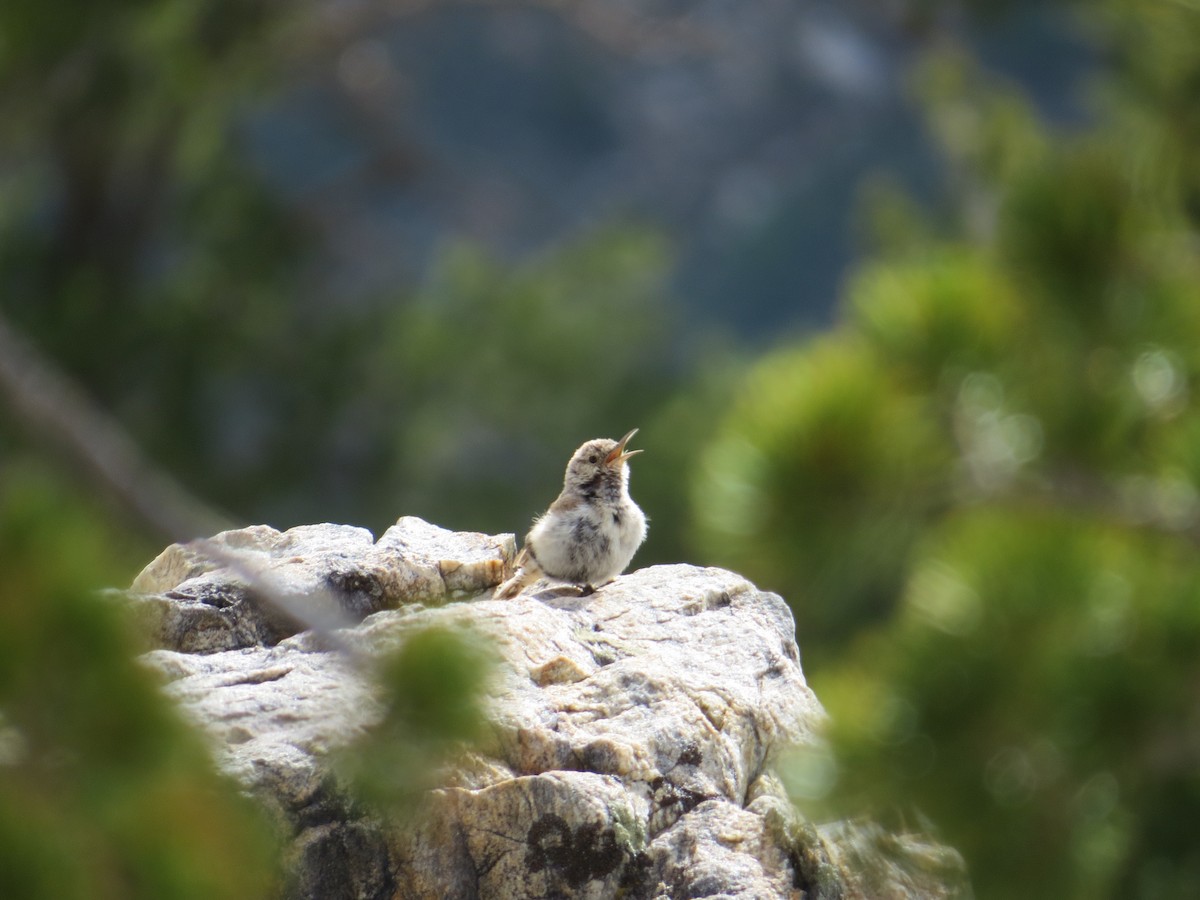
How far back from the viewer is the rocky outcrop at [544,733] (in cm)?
333

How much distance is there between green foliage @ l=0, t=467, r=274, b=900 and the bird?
3.20 metres

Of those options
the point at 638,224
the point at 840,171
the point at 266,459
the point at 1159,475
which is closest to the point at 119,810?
the point at 1159,475

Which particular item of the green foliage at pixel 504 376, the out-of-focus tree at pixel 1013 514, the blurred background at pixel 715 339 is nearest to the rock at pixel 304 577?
the blurred background at pixel 715 339

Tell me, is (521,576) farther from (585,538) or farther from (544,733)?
(544,733)

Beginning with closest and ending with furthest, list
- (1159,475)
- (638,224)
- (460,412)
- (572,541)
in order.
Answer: (1159,475)
(572,541)
(460,412)
(638,224)

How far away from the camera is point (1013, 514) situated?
2086 millimetres

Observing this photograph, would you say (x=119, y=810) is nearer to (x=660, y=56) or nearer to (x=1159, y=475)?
(x=1159, y=475)

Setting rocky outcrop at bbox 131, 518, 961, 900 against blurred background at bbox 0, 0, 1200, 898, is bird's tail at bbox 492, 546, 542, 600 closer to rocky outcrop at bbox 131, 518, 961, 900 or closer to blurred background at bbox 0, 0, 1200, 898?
rocky outcrop at bbox 131, 518, 961, 900

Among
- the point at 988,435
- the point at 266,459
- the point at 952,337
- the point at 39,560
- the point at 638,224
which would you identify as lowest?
the point at 266,459

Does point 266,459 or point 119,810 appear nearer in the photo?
point 119,810

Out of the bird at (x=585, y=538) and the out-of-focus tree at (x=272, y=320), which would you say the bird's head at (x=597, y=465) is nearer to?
the bird at (x=585, y=538)

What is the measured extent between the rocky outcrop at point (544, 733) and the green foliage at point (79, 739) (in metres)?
0.98

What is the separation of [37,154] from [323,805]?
9289 millimetres

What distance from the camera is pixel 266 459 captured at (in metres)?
13.0
